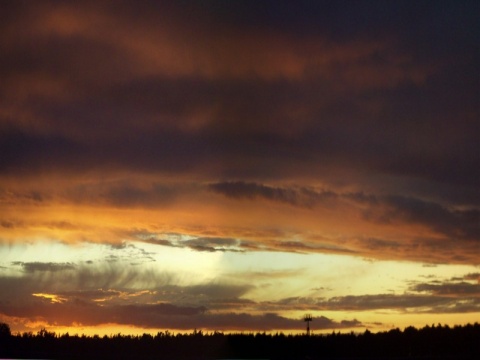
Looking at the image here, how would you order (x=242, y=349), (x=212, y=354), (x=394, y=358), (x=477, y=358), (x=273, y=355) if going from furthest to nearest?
1. (x=212, y=354)
2. (x=242, y=349)
3. (x=273, y=355)
4. (x=394, y=358)
5. (x=477, y=358)

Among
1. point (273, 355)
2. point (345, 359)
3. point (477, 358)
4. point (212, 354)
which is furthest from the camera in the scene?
point (212, 354)

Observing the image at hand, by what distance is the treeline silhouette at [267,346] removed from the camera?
109875 millimetres

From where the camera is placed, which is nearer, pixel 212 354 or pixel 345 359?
pixel 345 359

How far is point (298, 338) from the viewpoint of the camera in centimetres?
14275

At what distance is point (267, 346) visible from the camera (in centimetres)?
14638

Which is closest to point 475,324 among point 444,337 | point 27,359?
point 444,337

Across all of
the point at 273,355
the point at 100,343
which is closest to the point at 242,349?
the point at 273,355

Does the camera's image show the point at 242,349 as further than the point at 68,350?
No

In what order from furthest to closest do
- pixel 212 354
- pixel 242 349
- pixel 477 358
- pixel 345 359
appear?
pixel 212 354
pixel 242 349
pixel 345 359
pixel 477 358

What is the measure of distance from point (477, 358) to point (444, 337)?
47.6ft

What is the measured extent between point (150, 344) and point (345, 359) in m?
71.2

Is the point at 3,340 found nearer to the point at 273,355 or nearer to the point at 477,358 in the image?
the point at 273,355

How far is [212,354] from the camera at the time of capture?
167125 millimetres

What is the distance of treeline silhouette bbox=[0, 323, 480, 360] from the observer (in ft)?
360
